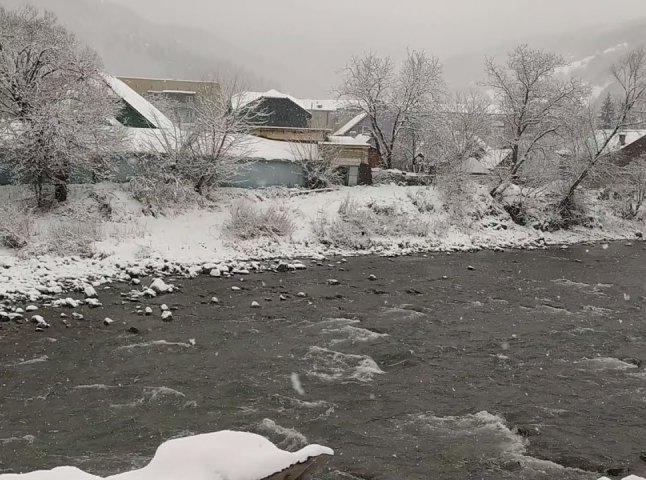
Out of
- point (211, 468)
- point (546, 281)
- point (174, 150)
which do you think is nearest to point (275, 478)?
point (211, 468)

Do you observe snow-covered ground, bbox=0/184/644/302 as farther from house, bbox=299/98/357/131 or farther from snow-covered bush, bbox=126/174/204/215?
house, bbox=299/98/357/131

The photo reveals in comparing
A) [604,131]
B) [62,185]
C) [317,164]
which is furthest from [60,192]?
[604,131]

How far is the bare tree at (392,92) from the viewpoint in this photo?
4441 cm

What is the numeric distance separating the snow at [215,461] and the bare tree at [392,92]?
41.4 metres

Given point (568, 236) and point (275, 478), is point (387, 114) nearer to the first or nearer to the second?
point (568, 236)

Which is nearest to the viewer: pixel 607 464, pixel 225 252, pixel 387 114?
pixel 607 464

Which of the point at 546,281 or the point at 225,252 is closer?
the point at 546,281

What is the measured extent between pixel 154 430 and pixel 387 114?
4016 cm

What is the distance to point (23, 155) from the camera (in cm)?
2475

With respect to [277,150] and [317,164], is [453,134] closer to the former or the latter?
[317,164]

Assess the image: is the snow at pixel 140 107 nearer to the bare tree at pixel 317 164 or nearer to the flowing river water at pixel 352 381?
the bare tree at pixel 317 164

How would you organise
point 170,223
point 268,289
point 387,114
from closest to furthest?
point 268,289
point 170,223
point 387,114

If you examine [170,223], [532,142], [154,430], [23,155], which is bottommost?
[154,430]

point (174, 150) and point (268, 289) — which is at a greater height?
point (174, 150)
